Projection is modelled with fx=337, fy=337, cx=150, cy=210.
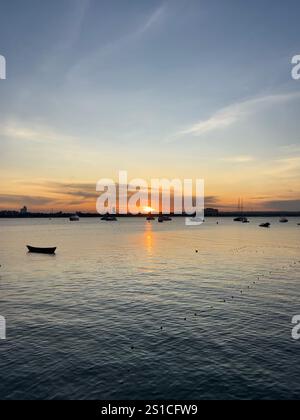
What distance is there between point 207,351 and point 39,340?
1771cm

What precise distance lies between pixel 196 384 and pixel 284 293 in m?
35.2

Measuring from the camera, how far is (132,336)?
37.1 meters

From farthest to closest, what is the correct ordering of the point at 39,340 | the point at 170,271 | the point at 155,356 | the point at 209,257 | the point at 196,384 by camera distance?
the point at 209,257 → the point at 170,271 → the point at 39,340 → the point at 155,356 → the point at 196,384

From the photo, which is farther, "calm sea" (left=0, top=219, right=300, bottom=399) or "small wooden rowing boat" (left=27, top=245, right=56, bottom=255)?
"small wooden rowing boat" (left=27, top=245, right=56, bottom=255)

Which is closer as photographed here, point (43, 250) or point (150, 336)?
point (150, 336)

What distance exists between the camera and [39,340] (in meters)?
36.0

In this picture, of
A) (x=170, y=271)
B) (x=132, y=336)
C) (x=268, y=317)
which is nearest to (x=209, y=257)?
(x=170, y=271)

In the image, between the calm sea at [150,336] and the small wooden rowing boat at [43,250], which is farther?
the small wooden rowing boat at [43,250]

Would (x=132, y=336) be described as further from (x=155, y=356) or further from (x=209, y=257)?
(x=209, y=257)

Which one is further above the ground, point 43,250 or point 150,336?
point 43,250

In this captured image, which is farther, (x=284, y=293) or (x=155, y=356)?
(x=284, y=293)
